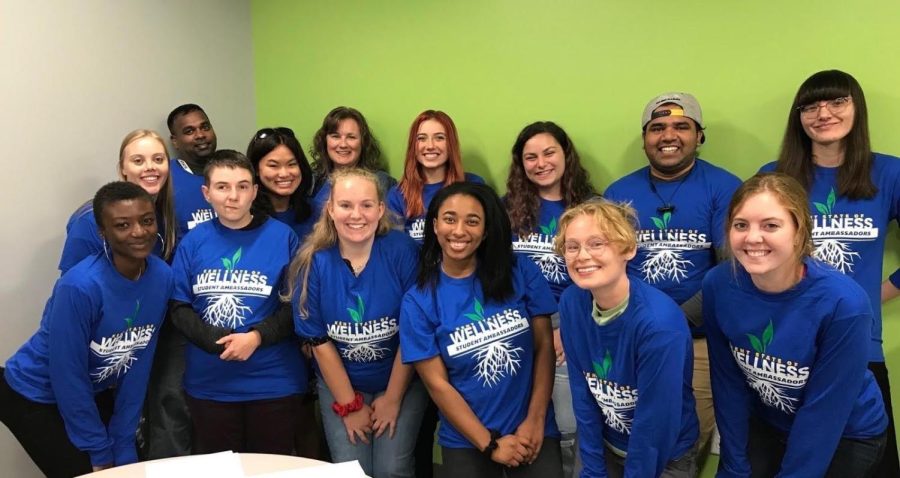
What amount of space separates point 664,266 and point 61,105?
8.05 feet

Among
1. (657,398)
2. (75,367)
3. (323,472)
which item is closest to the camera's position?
(323,472)

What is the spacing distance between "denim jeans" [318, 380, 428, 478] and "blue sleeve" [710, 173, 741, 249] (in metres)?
1.20

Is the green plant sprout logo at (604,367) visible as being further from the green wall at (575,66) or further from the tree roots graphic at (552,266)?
the green wall at (575,66)

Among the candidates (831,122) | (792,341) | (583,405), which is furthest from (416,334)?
(831,122)

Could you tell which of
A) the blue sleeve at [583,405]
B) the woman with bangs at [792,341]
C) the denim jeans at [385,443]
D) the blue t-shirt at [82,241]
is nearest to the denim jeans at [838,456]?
the woman with bangs at [792,341]

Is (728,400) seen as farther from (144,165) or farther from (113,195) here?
(144,165)

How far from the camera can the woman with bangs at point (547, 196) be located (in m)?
2.38

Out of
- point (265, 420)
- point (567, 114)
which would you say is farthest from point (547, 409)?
point (567, 114)

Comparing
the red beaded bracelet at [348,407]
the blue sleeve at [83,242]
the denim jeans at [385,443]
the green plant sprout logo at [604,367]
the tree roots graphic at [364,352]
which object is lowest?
the denim jeans at [385,443]

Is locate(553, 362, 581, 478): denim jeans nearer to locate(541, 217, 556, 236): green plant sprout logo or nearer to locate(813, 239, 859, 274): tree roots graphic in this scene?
locate(541, 217, 556, 236): green plant sprout logo

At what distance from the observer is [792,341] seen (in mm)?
1537

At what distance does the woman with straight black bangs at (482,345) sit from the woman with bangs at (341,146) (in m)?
0.89

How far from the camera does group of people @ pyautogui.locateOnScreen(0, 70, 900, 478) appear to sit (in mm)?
1594

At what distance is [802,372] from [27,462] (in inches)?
109
